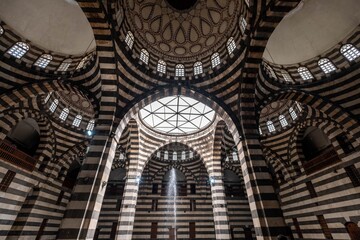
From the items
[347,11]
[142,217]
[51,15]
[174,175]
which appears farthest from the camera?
[174,175]

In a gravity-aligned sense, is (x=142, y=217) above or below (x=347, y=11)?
below

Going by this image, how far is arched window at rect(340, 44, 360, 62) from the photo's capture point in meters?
8.94

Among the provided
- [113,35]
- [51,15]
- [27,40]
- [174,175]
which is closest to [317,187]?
[174,175]

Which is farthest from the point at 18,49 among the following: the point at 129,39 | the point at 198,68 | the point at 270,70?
the point at 270,70

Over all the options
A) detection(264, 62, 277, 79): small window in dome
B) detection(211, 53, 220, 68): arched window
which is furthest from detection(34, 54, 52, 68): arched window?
detection(264, 62, 277, 79): small window in dome

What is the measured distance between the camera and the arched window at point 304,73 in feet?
33.3

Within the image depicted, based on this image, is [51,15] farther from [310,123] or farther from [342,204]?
[342,204]

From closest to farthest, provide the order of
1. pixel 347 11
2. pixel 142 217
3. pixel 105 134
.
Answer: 1. pixel 105 134
2. pixel 347 11
3. pixel 142 217

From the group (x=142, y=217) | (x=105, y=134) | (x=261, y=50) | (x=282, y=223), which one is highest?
(x=261, y=50)

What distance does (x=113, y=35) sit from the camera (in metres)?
7.61

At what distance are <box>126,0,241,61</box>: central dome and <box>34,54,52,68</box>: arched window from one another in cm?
517

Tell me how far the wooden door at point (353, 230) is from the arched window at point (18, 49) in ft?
65.2

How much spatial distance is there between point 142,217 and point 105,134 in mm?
11915

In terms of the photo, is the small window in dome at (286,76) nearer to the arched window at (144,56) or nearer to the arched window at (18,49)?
the arched window at (144,56)
